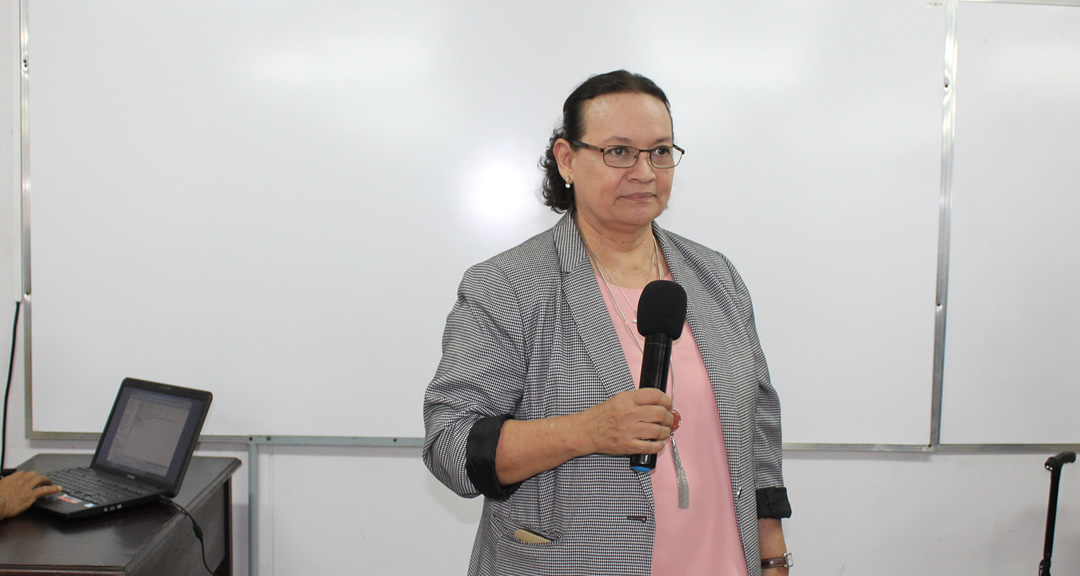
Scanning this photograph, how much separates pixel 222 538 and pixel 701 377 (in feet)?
4.91

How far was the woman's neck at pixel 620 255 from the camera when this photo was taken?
4.02 ft

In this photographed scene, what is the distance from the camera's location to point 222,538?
1.91 m

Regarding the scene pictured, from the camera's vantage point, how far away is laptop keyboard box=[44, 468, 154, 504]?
1528mm

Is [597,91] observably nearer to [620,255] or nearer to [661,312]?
[620,255]

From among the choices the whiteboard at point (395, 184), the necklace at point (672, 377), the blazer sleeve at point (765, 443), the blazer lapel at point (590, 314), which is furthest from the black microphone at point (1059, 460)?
the blazer lapel at point (590, 314)

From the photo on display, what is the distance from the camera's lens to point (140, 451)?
169 cm

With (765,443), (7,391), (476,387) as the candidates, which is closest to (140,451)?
(7,391)

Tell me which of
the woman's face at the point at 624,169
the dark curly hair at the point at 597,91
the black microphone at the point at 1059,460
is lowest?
the black microphone at the point at 1059,460

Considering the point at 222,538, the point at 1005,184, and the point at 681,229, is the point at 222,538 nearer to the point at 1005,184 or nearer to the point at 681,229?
the point at 681,229

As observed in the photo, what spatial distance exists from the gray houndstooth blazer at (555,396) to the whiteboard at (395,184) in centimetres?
90

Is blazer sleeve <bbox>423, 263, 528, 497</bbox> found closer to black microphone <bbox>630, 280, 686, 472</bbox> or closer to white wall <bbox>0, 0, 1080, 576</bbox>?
black microphone <bbox>630, 280, 686, 472</bbox>

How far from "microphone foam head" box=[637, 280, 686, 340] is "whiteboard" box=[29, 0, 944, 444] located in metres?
1.12

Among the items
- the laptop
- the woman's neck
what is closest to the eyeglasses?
the woman's neck

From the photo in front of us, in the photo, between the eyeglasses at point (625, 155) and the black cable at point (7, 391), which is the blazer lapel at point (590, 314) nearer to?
the eyeglasses at point (625, 155)
